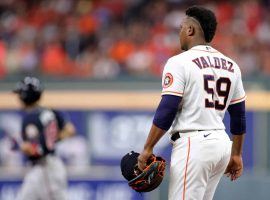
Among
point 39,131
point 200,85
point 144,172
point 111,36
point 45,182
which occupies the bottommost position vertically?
point 45,182

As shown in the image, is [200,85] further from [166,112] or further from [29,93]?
[29,93]

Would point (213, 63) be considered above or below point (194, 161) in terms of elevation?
above

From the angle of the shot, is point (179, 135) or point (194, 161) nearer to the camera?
point (194, 161)

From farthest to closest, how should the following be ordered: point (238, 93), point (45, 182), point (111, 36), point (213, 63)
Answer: point (111, 36)
point (45, 182)
point (238, 93)
point (213, 63)

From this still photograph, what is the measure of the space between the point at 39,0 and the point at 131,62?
10.1 feet

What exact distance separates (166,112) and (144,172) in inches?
17.5

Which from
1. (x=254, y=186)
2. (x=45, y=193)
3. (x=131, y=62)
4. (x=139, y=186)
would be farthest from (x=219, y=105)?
(x=131, y=62)

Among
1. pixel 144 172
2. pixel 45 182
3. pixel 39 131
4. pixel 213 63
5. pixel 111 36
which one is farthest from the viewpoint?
pixel 111 36

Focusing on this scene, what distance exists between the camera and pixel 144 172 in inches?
229

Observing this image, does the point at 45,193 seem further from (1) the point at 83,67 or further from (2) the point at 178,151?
(1) the point at 83,67

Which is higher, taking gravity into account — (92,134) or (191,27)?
(191,27)

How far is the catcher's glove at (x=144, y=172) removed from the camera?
19.1ft

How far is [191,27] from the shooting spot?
6.00 meters

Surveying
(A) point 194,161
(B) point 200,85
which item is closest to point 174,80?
(B) point 200,85
